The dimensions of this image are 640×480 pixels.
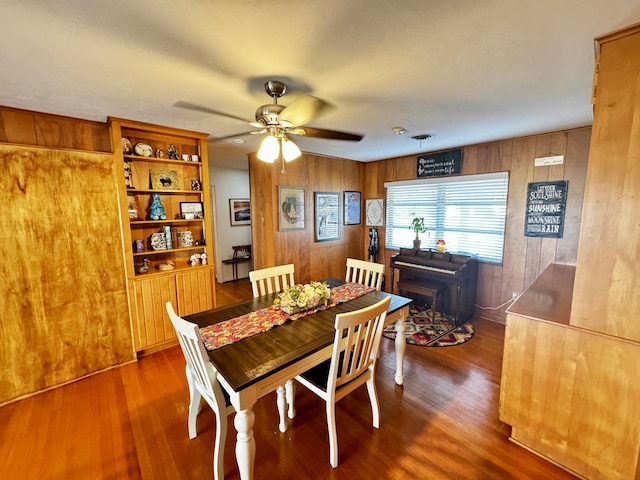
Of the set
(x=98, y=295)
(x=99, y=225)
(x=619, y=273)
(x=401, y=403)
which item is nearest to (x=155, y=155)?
(x=99, y=225)

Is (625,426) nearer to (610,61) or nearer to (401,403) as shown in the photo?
(401,403)

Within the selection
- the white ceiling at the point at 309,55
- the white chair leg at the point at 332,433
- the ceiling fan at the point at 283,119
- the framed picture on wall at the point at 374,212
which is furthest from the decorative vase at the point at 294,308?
the framed picture on wall at the point at 374,212

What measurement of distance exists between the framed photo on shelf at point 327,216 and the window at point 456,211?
3.05ft

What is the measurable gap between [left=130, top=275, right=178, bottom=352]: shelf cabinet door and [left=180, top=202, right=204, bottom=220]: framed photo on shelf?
692mm

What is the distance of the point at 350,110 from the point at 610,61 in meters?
1.51

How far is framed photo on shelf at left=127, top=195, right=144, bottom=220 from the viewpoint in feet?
8.99

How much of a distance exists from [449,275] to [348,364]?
2.25 m

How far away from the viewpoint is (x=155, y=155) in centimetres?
285

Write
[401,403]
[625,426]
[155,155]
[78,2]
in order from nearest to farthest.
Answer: [78,2], [625,426], [401,403], [155,155]

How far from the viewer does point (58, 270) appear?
2.35m

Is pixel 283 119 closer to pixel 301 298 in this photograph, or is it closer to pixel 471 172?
pixel 301 298

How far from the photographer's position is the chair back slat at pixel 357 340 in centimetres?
148

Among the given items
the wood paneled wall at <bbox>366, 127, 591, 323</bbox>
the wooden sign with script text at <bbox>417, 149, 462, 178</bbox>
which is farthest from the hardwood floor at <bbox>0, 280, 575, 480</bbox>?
the wooden sign with script text at <bbox>417, 149, 462, 178</bbox>

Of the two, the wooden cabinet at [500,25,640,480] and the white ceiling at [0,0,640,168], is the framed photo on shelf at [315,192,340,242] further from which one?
the wooden cabinet at [500,25,640,480]
